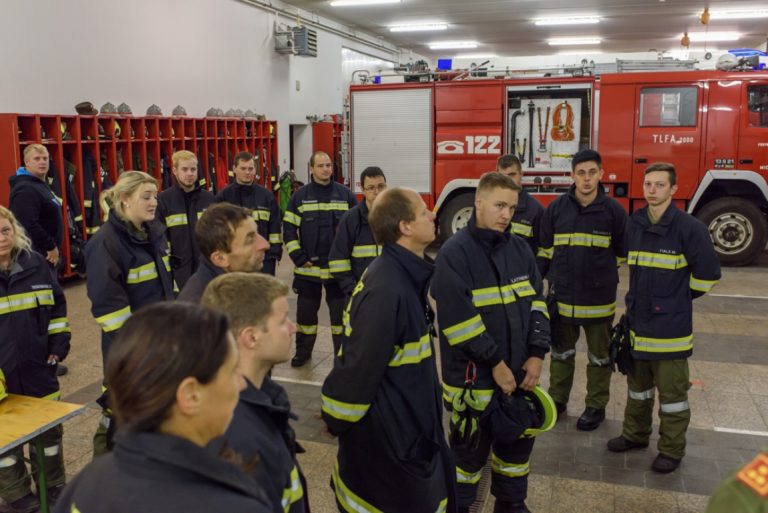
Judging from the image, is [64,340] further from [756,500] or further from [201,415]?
[756,500]

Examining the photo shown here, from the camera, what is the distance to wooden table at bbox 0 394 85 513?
2.80 m

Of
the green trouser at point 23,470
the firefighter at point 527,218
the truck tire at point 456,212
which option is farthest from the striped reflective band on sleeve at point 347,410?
the truck tire at point 456,212

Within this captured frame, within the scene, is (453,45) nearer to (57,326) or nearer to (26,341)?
(57,326)

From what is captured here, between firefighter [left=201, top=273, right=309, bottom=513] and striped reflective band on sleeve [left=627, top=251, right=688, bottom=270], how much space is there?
289cm

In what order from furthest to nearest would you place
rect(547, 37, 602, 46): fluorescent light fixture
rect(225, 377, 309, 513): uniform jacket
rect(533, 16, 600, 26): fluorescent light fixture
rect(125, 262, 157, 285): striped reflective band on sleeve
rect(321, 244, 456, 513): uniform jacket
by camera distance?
→ 1. rect(547, 37, 602, 46): fluorescent light fixture
2. rect(533, 16, 600, 26): fluorescent light fixture
3. rect(125, 262, 157, 285): striped reflective band on sleeve
4. rect(321, 244, 456, 513): uniform jacket
5. rect(225, 377, 309, 513): uniform jacket

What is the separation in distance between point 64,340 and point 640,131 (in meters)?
8.85

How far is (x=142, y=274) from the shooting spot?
374cm

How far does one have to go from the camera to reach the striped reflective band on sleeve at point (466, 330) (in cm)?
325

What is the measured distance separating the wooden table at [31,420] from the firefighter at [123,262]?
0.37 meters

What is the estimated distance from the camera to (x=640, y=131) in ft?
33.6

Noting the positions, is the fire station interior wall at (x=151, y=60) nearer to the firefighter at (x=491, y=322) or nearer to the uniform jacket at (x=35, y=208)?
the uniform jacket at (x=35, y=208)

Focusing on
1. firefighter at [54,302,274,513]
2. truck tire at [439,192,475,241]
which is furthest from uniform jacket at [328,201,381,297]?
truck tire at [439,192,475,241]

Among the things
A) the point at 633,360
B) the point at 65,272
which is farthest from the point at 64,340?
the point at 65,272

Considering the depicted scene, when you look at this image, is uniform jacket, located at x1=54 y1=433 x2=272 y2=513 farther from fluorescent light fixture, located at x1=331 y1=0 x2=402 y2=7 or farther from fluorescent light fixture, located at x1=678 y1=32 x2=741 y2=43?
fluorescent light fixture, located at x1=678 y1=32 x2=741 y2=43
